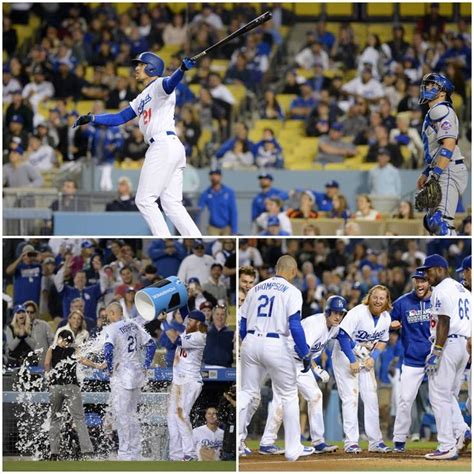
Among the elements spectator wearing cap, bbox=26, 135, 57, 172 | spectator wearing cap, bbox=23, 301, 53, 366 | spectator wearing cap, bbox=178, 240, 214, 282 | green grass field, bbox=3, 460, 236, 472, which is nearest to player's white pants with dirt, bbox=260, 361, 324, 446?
green grass field, bbox=3, 460, 236, 472

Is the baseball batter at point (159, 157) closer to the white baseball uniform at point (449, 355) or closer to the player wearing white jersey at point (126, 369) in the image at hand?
the player wearing white jersey at point (126, 369)

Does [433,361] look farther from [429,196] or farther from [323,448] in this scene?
[429,196]

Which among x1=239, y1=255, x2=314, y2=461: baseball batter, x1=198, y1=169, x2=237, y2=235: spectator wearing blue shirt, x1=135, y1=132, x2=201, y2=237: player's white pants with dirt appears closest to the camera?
x1=239, y1=255, x2=314, y2=461: baseball batter

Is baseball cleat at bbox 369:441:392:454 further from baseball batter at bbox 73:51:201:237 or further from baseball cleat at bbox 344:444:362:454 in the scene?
baseball batter at bbox 73:51:201:237

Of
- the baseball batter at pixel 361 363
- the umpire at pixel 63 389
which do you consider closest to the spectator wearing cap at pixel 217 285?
the baseball batter at pixel 361 363

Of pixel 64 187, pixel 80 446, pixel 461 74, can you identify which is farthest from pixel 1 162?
pixel 80 446

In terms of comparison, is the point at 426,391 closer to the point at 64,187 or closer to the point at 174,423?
the point at 174,423
